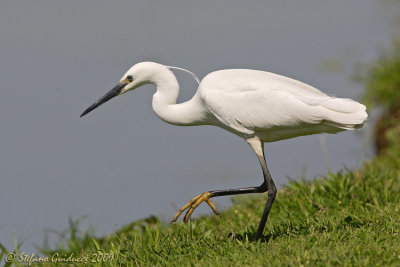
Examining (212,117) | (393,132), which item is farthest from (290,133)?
(393,132)

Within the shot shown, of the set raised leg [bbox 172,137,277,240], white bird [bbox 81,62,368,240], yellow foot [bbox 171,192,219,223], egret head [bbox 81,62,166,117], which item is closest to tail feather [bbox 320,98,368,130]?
white bird [bbox 81,62,368,240]

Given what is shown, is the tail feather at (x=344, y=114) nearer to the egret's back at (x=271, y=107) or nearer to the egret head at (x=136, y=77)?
the egret's back at (x=271, y=107)

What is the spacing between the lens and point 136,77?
18.5 feet

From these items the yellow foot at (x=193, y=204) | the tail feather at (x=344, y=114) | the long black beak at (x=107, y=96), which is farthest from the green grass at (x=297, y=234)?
the long black beak at (x=107, y=96)

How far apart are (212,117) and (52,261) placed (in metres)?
1.92

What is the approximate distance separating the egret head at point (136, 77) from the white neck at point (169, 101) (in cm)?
4

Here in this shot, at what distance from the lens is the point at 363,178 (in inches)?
258

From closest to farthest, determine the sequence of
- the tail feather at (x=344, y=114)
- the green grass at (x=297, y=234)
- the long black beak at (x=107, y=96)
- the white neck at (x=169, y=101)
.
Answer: the green grass at (x=297, y=234) → the tail feather at (x=344, y=114) → the white neck at (x=169, y=101) → the long black beak at (x=107, y=96)

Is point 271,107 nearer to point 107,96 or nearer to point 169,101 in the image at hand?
point 169,101

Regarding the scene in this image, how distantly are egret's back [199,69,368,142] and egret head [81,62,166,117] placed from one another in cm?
61

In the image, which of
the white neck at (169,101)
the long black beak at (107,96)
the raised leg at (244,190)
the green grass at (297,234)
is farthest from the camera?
the long black beak at (107,96)

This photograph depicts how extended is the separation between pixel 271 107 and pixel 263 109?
7cm

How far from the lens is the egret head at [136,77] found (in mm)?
5598

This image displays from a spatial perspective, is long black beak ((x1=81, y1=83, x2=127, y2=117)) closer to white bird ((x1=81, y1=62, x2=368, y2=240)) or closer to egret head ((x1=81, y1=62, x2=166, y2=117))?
egret head ((x1=81, y1=62, x2=166, y2=117))
